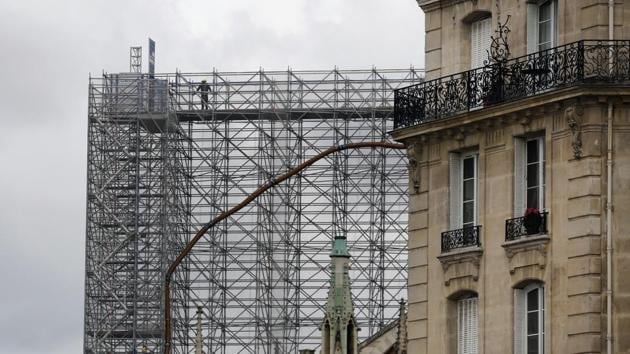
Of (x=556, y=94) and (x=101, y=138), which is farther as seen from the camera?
(x=101, y=138)

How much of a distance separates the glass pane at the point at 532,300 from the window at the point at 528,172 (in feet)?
4.75

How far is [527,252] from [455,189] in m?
2.97

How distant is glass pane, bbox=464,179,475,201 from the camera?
4366 centimetres

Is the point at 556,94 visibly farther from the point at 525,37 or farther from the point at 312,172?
the point at 312,172

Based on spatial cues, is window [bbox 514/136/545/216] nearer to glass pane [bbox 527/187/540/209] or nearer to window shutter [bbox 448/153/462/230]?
glass pane [bbox 527/187/540/209]

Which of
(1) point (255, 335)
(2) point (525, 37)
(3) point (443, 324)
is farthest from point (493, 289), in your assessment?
(1) point (255, 335)

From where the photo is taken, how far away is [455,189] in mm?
44031

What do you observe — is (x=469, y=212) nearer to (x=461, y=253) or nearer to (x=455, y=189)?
(x=455, y=189)

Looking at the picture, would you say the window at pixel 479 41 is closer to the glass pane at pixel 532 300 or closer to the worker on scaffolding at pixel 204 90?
the glass pane at pixel 532 300

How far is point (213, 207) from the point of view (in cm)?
10294

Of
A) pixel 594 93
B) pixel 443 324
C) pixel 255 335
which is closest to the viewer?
pixel 594 93

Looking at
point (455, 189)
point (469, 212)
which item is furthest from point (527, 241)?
point (455, 189)

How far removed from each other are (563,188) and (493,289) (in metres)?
2.60

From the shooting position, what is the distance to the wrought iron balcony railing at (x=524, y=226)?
41.2 meters
